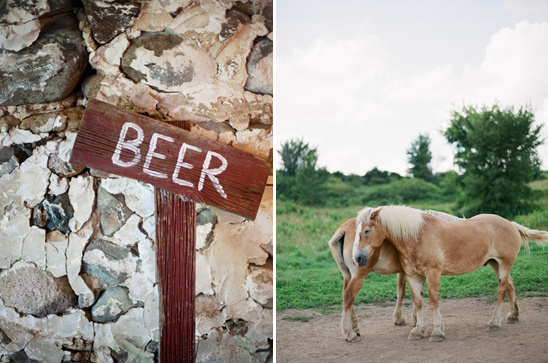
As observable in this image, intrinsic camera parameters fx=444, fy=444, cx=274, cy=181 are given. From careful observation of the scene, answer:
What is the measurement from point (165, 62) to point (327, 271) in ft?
5.27

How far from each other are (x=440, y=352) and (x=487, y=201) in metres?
0.92

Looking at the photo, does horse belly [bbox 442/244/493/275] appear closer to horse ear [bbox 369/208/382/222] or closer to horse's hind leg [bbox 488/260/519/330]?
horse's hind leg [bbox 488/260/519/330]

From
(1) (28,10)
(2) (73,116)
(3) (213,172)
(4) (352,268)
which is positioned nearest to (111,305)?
(3) (213,172)

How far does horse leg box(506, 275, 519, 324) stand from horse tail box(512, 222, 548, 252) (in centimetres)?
23

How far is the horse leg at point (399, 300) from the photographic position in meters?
2.64

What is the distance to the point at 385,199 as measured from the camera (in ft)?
9.55

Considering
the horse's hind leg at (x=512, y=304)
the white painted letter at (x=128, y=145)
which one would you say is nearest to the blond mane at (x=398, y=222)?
the horse's hind leg at (x=512, y=304)

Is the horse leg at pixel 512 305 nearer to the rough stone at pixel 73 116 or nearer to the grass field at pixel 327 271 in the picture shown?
the grass field at pixel 327 271

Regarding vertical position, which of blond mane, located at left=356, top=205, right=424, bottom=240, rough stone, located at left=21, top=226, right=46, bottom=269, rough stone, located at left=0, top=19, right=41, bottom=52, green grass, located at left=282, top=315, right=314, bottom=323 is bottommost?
green grass, located at left=282, top=315, right=314, bottom=323

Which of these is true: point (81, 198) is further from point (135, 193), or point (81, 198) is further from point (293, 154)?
point (293, 154)

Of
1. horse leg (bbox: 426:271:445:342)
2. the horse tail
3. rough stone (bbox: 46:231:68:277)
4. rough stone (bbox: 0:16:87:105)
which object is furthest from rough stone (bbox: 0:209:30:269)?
the horse tail

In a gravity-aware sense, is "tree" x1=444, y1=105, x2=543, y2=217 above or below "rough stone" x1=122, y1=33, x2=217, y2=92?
below

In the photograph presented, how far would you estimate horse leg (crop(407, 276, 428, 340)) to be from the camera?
252 cm

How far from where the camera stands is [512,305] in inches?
98.4
